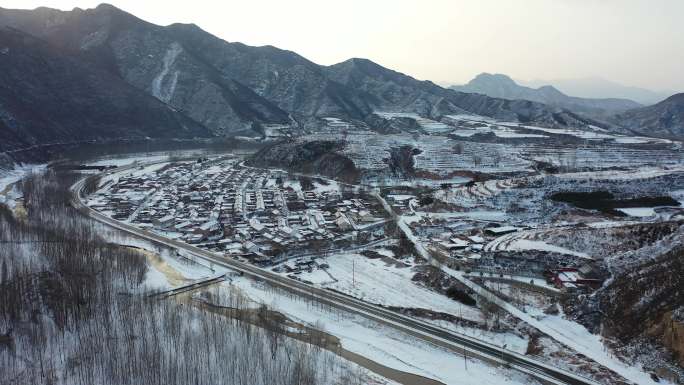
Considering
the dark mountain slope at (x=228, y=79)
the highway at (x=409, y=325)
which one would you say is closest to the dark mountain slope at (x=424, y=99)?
the dark mountain slope at (x=228, y=79)

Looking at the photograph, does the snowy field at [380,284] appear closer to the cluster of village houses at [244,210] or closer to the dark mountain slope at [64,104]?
the cluster of village houses at [244,210]

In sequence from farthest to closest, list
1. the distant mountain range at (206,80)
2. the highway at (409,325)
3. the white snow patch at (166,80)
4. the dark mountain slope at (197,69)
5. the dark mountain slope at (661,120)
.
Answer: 1. the white snow patch at (166,80)
2. the dark mountain slope at (197,69)
3. the dark mountain slope at (661,120)
4. the distant mountain range at (206,80)
5. the highway at (409,325)

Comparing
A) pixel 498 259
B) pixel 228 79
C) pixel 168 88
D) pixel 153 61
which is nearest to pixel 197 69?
pixel 228 79

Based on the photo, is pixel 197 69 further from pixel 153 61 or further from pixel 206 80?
pixel 153 61

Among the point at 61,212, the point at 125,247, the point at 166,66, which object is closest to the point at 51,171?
the point at 61,212

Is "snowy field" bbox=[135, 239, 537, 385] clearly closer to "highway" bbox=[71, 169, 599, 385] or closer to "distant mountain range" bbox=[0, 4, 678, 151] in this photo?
"highway" bbox=[71, 169, 599, 385]

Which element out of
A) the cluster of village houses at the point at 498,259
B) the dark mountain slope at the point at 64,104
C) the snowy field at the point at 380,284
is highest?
the dark mountain slope at the point at 64,104

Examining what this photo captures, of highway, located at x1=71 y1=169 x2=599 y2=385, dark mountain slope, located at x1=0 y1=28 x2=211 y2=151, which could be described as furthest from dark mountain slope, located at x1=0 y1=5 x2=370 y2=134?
highway, located at x1=71 y1=169 x2=599 y2=385
